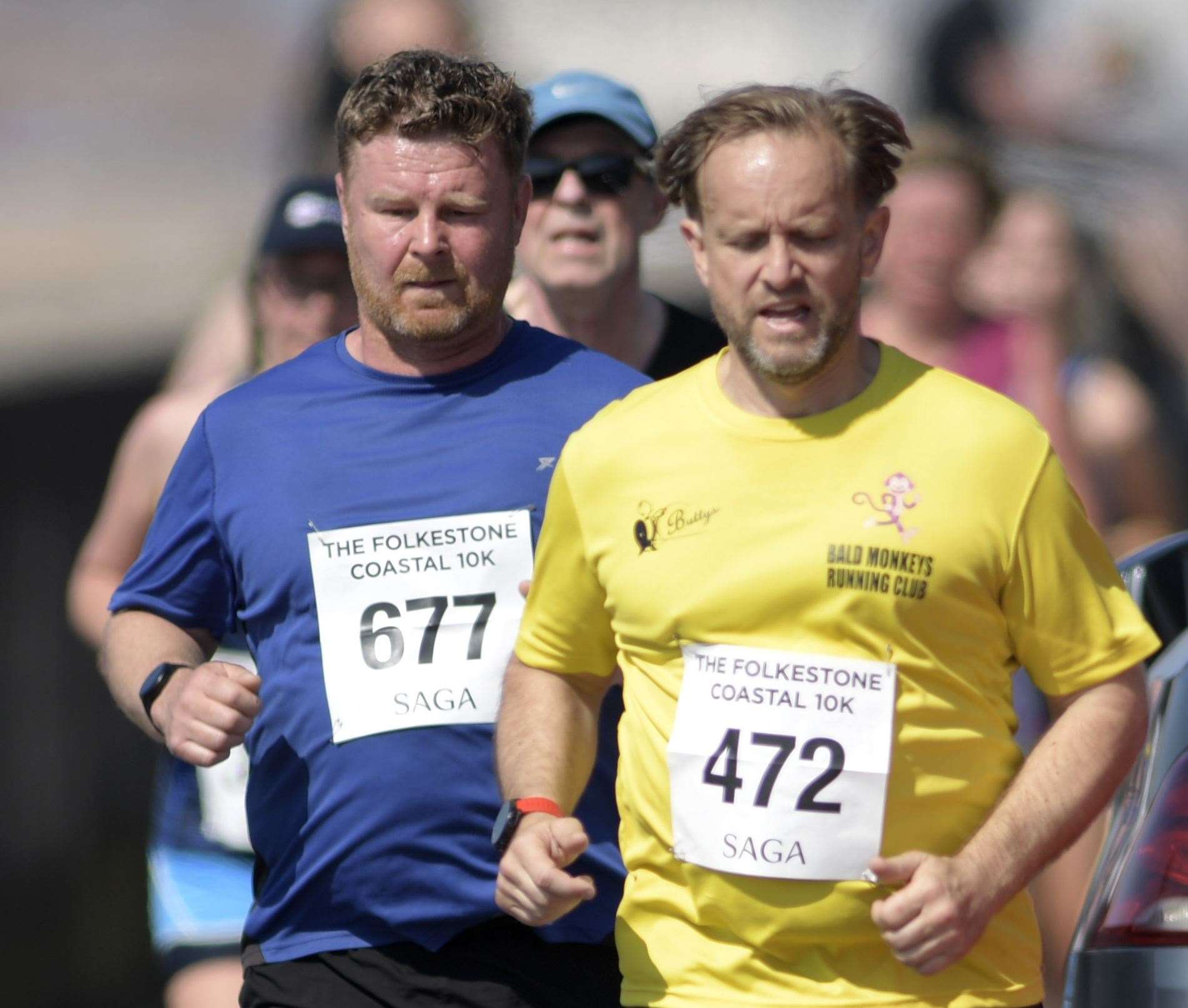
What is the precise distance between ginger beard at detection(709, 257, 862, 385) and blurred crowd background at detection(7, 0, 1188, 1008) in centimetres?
471

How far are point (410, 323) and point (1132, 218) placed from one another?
507 cm

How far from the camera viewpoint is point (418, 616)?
382 centimetres

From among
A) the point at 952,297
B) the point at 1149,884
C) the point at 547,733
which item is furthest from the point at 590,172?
the point at 1149,884

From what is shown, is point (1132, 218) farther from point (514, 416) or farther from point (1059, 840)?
point (1059, 840)

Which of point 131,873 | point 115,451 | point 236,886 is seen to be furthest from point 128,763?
point 236,886

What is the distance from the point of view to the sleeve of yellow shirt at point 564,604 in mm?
3543

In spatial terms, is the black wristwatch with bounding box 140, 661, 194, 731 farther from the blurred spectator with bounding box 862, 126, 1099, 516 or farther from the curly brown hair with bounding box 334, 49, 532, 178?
the blurred spectator with bounding box 862, 126, 1099, 516

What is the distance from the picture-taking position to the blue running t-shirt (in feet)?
12.4

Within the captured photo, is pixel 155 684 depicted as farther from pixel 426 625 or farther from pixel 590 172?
pixel 590 172

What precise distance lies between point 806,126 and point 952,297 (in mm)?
3016

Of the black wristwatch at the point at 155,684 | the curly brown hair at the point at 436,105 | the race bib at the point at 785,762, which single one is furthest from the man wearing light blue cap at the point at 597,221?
the race bib at the point at 785,762

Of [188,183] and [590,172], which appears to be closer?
[590,172]

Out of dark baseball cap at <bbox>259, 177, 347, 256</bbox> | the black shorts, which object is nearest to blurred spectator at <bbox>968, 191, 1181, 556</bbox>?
dark baseball cap at <bbox>259, 177, 347, 256</bbox>

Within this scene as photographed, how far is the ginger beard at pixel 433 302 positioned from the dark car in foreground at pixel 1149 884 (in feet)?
4.18
